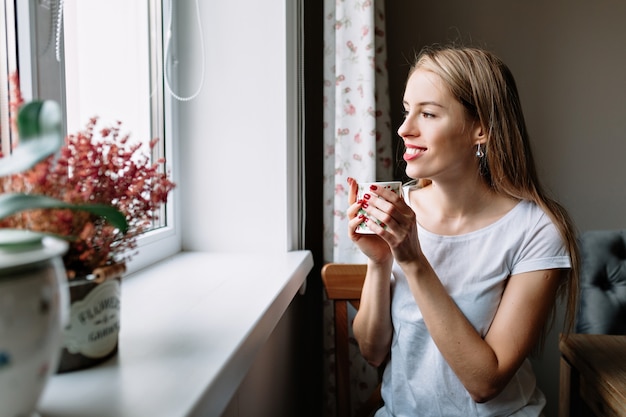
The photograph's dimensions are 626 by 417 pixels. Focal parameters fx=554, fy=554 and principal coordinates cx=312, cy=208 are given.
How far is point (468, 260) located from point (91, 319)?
87 cm

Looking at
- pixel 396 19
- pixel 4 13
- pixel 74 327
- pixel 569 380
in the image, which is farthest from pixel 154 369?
pixel 396 19

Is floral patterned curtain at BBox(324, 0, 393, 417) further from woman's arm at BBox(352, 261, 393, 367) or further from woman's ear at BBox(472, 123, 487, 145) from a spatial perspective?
woman's ear at BBox(472, 123, 487, 145)

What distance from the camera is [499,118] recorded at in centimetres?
119

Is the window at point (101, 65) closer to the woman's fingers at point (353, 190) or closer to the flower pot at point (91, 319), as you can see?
the flower pot at point (91, 319)

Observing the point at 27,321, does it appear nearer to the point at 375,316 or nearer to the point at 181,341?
the point at 181,341

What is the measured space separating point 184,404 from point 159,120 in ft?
3.13

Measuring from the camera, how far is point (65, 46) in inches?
36.9

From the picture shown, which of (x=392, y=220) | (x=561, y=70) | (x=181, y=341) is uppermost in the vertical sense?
(x=561, y=70)

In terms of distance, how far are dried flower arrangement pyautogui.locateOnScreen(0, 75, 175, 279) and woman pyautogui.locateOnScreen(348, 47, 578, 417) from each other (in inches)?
20.1

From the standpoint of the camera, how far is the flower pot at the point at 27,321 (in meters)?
0.39

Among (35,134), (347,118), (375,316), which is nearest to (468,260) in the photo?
(375,316)

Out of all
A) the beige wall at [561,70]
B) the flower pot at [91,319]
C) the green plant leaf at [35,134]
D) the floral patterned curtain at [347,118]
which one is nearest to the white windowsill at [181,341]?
the flower pot at [91,319]

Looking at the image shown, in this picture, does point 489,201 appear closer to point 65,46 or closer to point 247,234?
point 247,234

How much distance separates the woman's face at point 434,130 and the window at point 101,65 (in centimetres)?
61
